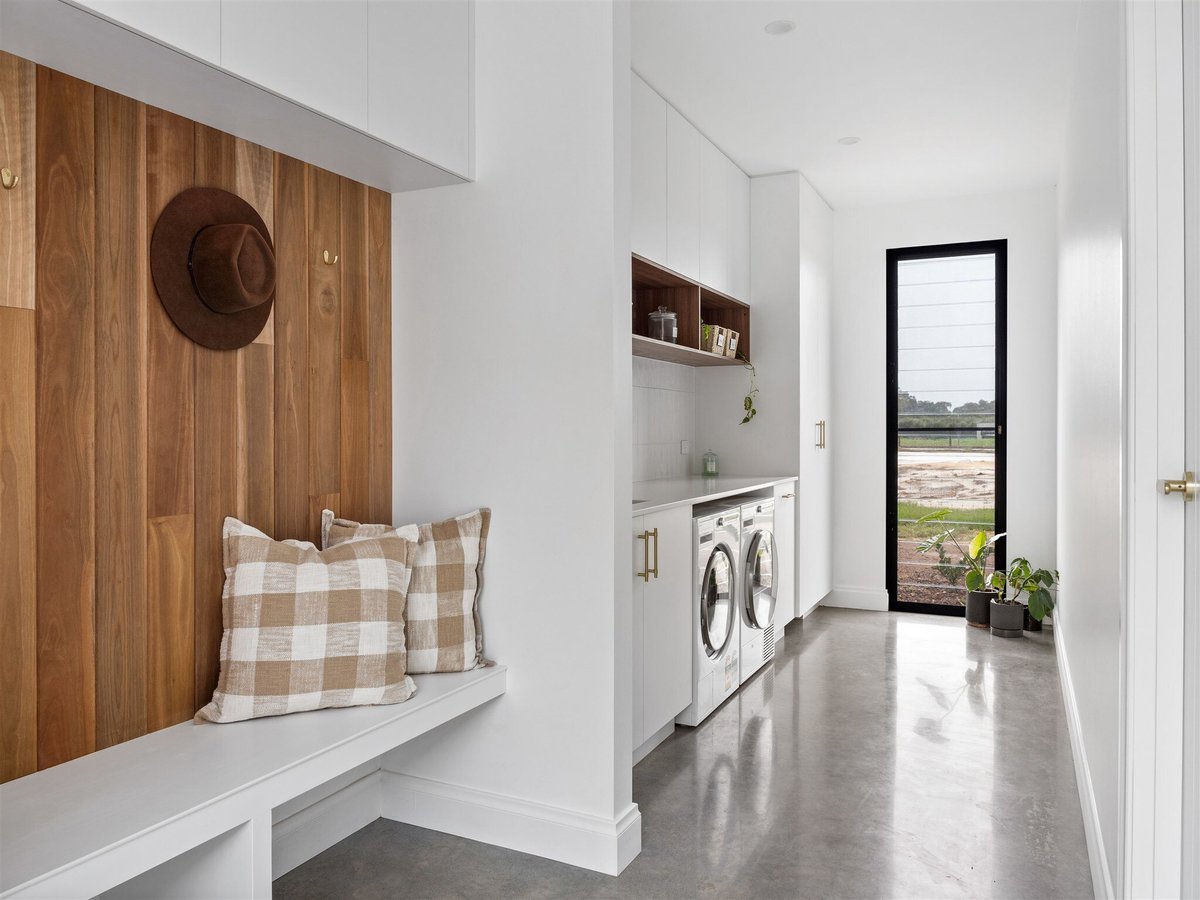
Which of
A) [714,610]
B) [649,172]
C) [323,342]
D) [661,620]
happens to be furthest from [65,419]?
[649,172]

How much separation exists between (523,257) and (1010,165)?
12.0ft

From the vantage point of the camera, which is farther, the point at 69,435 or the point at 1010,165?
the point at 1010,165

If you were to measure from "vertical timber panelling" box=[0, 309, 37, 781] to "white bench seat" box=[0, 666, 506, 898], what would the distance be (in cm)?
10

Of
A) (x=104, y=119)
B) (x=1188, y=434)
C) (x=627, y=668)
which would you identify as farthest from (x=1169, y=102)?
(x=104, y=119)

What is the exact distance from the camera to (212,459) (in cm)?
198

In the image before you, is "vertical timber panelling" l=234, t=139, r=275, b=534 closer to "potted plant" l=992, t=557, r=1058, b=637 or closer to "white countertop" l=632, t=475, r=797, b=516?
"white countertop" l=632, t=475, r=797, b=516

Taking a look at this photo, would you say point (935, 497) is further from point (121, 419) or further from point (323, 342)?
point (121, 419)

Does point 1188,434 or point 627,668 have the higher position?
point 1188,434

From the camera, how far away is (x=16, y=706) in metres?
1.60

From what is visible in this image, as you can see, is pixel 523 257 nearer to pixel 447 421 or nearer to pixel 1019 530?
pixel 447 421

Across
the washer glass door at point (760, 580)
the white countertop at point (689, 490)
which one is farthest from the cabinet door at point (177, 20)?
the washer glass door at point (760, 580)

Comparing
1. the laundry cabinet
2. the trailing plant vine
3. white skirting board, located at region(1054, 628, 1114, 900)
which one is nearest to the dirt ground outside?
the trailing plant vine

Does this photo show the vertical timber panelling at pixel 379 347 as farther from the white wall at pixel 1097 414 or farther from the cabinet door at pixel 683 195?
the white wall at pixel 1097 414

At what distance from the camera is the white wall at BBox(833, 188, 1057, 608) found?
17.0 ft
